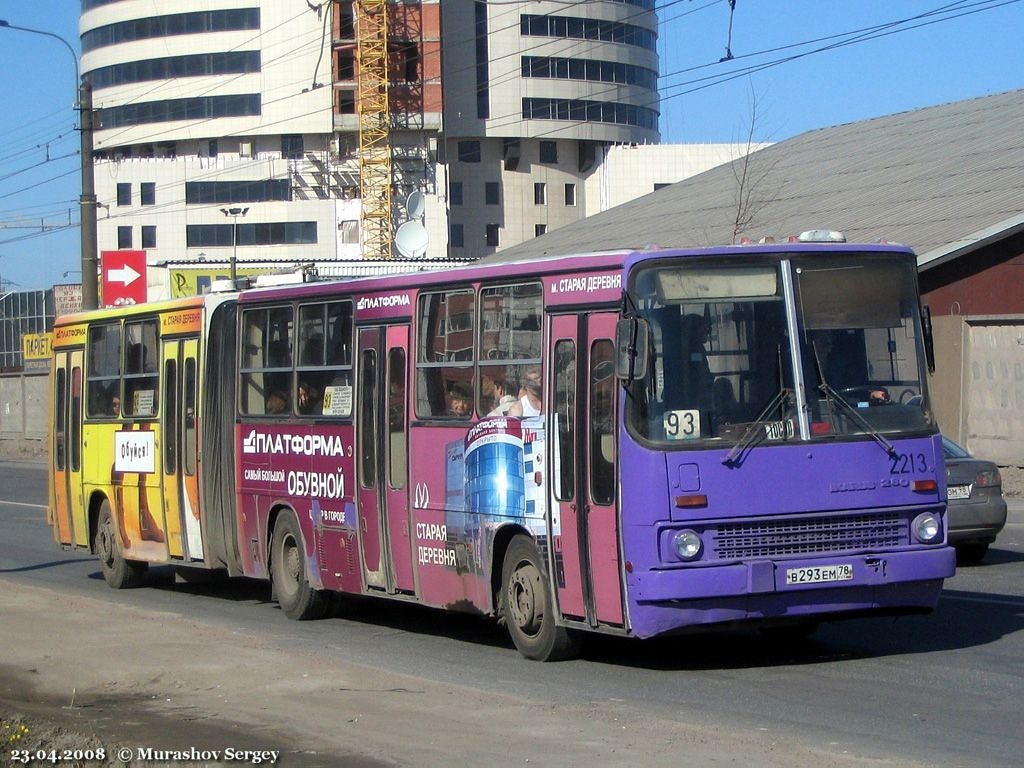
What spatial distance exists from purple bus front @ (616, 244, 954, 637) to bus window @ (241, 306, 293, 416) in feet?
17.8

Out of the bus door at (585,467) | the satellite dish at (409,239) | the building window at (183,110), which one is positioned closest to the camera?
the bus door at (585,467)

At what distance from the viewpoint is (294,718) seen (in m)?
8.93

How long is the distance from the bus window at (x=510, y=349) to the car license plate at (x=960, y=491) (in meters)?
6.91

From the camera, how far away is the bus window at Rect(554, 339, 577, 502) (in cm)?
1077

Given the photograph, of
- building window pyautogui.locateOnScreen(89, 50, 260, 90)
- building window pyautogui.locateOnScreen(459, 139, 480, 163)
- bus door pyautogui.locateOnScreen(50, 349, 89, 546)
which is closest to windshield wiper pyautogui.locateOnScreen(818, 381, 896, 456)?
bus door pyautogui.locateOnScreen(50, 349, 89, 546)

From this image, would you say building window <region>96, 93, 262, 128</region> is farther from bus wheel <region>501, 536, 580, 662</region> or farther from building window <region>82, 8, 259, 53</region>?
bus wheel <region>501, 536, 580, 662</region>

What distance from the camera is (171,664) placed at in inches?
437

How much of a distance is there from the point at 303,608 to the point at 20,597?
121 inches

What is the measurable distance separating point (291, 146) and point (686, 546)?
289 ft

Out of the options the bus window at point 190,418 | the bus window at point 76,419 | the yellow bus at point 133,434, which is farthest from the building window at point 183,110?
the bus window at point 190,418

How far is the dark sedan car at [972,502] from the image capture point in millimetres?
16531

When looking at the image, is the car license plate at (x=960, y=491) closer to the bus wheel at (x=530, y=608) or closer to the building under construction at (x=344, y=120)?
the bus wheel at (x=530, y=608)

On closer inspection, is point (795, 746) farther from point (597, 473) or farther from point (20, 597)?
point (20, 597)

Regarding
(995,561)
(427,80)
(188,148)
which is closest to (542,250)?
(995,561)
